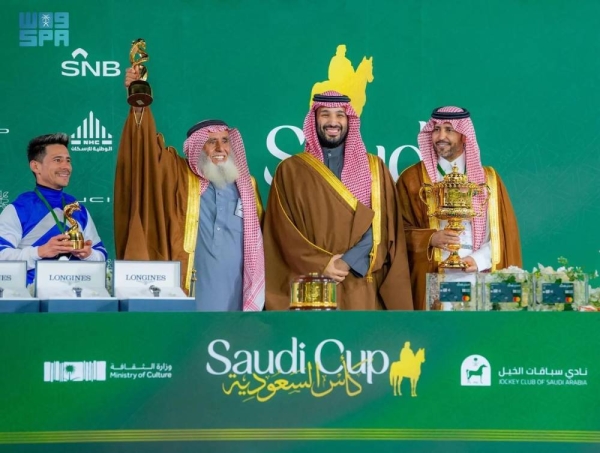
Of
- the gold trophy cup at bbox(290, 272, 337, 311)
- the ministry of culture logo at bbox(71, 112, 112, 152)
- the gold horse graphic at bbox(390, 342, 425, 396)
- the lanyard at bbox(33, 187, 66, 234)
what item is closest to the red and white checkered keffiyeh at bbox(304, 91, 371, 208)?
the ministry of culture logo at bbox(71, 112, 112, 152)

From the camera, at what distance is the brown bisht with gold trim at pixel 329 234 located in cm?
531

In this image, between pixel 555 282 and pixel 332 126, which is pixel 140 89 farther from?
pixel 555 282

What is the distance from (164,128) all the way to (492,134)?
1.79 meters

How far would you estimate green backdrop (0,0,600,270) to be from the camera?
5.99 metres

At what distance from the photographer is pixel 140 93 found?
4668mm

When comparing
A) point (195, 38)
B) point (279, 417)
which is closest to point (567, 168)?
point (195, 38)

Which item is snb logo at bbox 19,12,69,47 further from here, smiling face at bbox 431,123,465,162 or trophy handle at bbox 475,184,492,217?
trophy handle at bbox 475,184,492,217

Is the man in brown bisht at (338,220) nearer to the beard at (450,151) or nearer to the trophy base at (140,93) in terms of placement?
the beard at (450,151)

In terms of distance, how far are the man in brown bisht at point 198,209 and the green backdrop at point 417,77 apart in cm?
52

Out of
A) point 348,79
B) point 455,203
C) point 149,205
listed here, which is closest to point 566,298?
point 455,203

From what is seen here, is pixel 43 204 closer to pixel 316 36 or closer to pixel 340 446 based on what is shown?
pixel 316 36

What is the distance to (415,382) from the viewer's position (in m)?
3.62

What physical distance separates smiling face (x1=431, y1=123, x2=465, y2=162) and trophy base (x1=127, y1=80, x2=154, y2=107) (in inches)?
62.2

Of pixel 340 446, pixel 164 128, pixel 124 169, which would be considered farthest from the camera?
pixel 164 128
